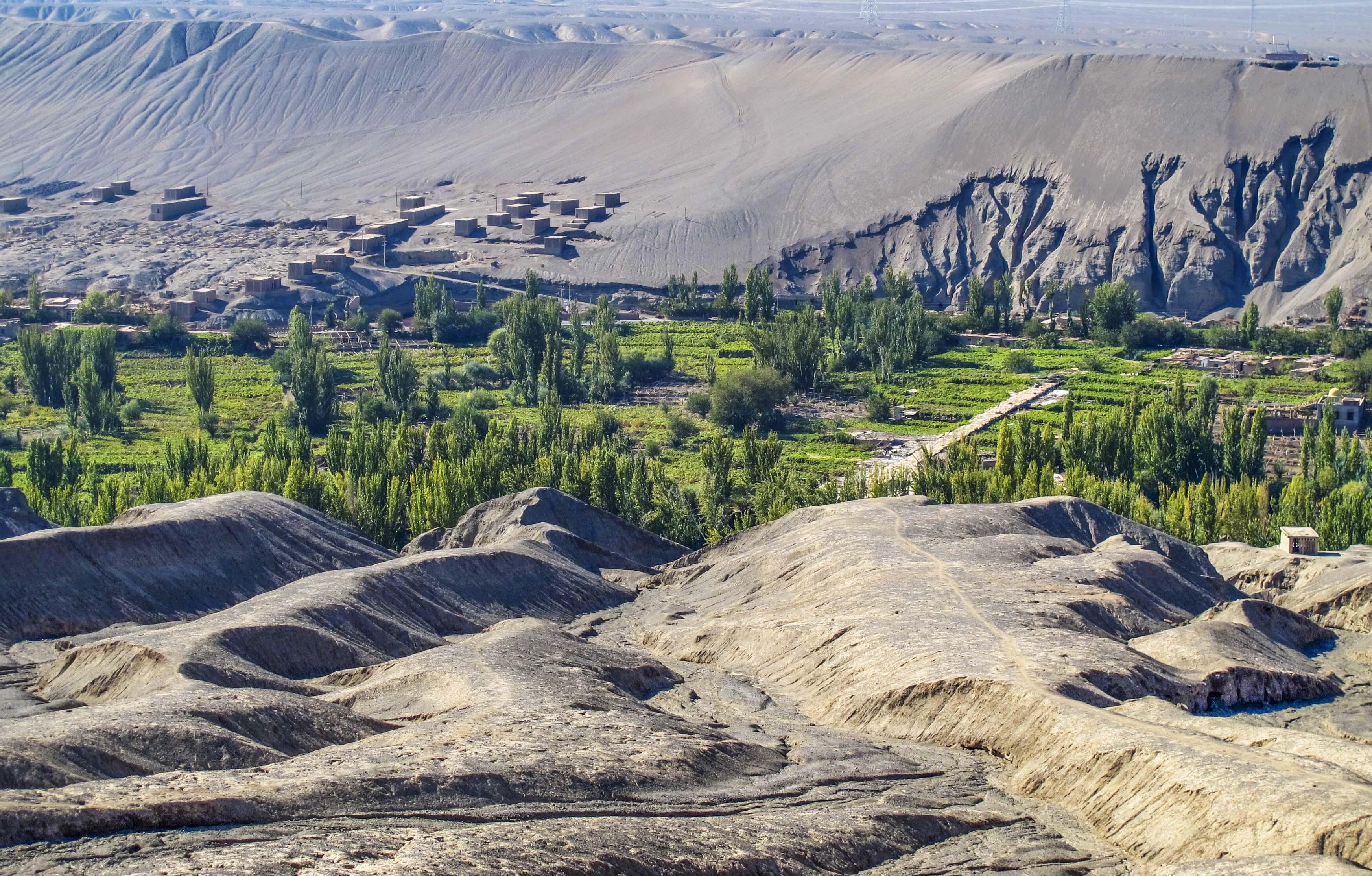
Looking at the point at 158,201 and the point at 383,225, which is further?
the point at 158,201

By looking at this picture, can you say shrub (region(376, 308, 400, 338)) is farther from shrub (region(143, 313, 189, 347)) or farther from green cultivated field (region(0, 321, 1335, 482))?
shrub (region(143, 313, 189, 347))

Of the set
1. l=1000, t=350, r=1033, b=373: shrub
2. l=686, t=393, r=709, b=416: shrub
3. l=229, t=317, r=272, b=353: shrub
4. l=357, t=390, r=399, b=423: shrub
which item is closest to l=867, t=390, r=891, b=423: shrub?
l=686, t=393, r=709, b=416: shrub

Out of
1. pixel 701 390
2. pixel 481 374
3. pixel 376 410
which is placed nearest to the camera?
pixel 376 410

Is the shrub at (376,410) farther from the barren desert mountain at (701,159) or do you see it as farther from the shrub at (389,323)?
the barren desert mountain at (701,159)

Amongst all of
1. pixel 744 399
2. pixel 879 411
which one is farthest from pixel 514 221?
pixel 879 411

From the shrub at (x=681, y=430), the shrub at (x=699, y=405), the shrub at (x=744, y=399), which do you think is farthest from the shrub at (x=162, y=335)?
the shrub at (x=744, y=399)

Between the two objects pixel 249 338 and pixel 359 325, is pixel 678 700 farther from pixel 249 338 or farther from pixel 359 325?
pixel 359 325
